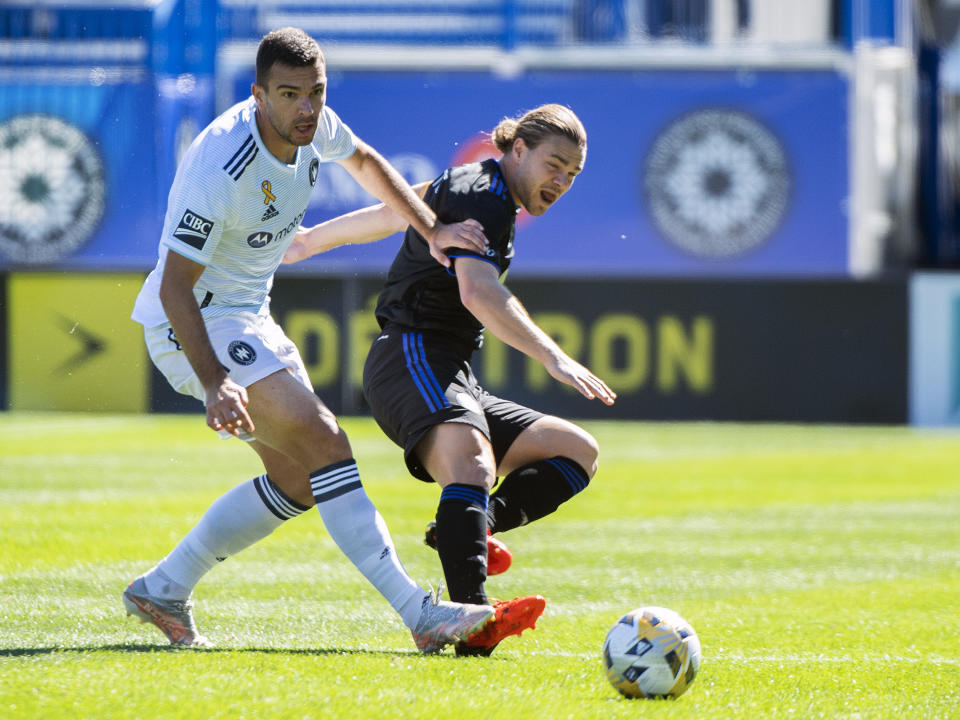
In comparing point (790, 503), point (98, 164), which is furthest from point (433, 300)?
point (98, 164)

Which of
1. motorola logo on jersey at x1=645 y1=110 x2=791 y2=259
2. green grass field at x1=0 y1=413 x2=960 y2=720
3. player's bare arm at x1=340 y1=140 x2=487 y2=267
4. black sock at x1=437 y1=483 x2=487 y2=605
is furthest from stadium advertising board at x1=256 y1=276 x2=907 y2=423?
black sock at x1=437 y1=483 x2=487 y2=605

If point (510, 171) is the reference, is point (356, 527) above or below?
below

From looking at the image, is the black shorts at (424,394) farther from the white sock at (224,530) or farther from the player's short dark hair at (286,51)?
the player's short dark hair at (286,51)

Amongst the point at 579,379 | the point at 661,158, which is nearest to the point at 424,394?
the point at 579,379

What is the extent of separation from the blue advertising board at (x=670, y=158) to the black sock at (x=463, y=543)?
1254 cm

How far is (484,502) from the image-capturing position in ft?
16.1

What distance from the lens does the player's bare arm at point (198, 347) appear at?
14.5 ft

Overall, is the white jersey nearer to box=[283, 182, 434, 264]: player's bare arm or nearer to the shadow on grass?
box=[283, 182, 434, 264]: player's bare arm

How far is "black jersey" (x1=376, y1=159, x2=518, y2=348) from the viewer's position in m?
5.11

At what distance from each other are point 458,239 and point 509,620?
127 cm

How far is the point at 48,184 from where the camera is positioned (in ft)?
54.0

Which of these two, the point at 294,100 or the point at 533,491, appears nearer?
the point at 294,100

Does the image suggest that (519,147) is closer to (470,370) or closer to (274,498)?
(470,370)

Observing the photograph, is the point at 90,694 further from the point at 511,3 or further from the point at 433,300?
the point at 511,3
